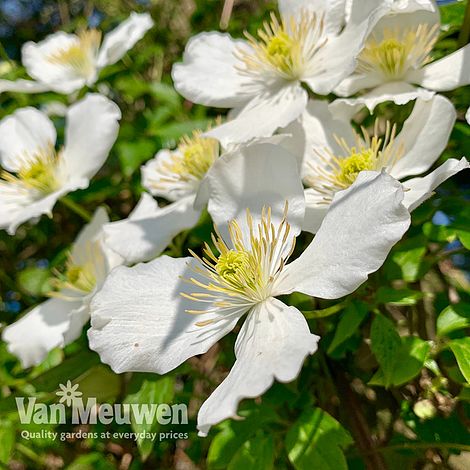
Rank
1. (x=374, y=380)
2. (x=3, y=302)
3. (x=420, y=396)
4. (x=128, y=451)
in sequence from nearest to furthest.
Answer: (x=374, y=380)
(x=420, y=396)
(x=128, y=451)
(x=3, y=302)

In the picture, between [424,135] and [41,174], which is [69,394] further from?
[424,135]

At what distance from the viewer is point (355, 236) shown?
67 centimetres

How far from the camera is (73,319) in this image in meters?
0.95

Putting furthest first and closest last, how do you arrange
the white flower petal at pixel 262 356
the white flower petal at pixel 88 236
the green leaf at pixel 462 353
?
the white flower petal at pixel 88 236 < the green leaf at pixel 462 353 < the white flower petal at pixel 262 356

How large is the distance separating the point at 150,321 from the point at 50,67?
105cm

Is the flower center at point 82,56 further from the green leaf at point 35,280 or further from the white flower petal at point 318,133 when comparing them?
the white flower petal at point 318,133

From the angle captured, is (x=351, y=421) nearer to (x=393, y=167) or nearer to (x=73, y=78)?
(x=393, y=167)

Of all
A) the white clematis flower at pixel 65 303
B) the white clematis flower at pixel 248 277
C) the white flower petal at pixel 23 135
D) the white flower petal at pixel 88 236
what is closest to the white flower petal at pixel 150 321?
the white clematis flower at pixel 248 277

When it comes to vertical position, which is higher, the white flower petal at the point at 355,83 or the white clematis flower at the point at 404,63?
the white clematis flower at the point at 404,63

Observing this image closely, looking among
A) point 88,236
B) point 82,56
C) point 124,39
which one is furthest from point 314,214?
point 82,56

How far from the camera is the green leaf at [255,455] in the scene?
0.80 m

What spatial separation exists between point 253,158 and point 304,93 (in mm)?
216

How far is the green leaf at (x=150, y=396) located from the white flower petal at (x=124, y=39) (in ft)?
2.83

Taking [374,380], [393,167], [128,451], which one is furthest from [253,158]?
[128,451]
